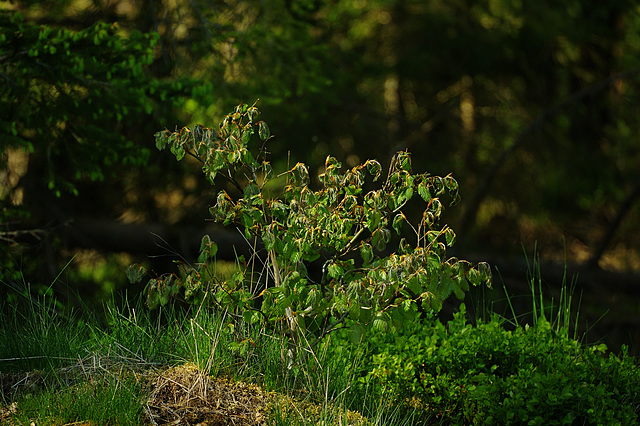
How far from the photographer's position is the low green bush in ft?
12.6

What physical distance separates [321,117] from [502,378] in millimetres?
6473

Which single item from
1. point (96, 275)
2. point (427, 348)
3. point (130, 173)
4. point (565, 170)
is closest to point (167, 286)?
point (427, 348)

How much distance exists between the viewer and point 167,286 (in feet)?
12.2

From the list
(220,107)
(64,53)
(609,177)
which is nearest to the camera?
(64,53)

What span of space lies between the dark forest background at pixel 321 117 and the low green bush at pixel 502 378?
81 centimetres

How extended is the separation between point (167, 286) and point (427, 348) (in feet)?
5.10

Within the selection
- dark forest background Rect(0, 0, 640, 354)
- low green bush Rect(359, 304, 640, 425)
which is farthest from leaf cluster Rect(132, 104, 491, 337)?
dark forest background Rect(0, 0, 640, 354)

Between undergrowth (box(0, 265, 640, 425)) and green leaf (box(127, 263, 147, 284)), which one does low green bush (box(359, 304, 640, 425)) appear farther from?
green leaf (box(127, 263, 147, 284))

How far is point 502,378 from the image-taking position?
13.9 ft

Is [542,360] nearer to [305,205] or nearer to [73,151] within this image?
[305,205]

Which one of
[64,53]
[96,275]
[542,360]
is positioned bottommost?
[96,275]

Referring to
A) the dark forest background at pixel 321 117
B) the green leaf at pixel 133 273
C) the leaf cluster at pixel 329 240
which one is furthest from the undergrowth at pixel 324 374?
the dark forest background at pixel 321 117

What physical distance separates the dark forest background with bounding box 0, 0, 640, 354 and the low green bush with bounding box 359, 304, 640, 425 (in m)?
0.81

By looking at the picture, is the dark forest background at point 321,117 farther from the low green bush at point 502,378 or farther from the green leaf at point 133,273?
the green leaf at point 133,273
